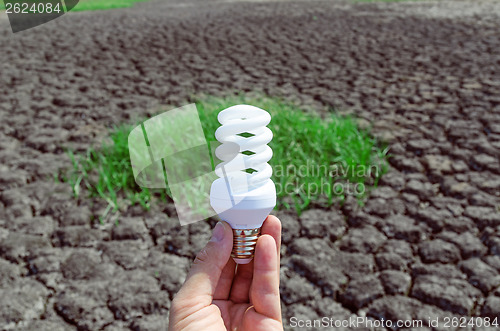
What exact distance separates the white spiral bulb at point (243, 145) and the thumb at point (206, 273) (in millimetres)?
127

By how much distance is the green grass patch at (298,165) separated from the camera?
9.76 ft

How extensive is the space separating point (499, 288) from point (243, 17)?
725 centimetres

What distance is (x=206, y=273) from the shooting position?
46.1 inches

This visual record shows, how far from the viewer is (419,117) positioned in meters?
3.97

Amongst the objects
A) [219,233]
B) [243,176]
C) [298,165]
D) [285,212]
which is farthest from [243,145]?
[298,165]

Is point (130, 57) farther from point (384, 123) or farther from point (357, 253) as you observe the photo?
point (357, 253)

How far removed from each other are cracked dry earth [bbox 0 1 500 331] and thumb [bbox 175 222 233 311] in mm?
1035

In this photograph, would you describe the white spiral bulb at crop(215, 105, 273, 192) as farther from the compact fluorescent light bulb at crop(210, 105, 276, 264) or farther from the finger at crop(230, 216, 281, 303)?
the finger at crop(230, 216, 281, 303)

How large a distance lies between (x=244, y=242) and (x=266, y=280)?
10 cm

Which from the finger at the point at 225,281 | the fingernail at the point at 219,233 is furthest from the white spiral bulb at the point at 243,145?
the finger at the point at 225,281

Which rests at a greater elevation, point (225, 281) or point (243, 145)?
point (243, 145)

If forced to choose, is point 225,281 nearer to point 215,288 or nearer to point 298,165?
point 215,288

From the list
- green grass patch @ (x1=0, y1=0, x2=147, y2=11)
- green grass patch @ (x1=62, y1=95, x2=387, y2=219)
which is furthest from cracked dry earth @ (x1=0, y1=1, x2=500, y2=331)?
green grass patch @ (x1=0, y1=0, x2=147, y2=11)

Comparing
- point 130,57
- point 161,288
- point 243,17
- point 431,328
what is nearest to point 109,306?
point 161,288
